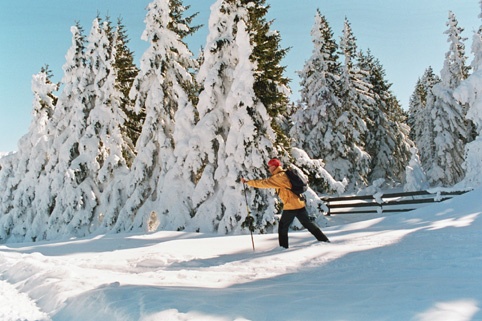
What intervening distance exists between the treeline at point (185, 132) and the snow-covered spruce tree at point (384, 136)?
131mm

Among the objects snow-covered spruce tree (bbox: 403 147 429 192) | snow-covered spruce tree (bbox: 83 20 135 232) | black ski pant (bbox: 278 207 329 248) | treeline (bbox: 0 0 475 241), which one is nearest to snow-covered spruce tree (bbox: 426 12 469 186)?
treeline (bbox: 0 0 475 241)

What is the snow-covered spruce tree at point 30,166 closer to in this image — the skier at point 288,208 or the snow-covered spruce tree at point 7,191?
the snow-covered spruce tree at point 7,191

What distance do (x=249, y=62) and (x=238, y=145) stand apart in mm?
3136

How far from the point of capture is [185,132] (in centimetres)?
1611

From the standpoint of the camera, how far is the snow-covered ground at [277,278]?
3.39m

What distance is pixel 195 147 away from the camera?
15.0 m

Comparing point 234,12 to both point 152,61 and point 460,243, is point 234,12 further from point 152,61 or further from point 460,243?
point 460,243

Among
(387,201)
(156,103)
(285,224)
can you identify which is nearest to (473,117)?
(387,201)

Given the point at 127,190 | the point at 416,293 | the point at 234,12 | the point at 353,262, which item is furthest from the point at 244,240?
the point at 127,190

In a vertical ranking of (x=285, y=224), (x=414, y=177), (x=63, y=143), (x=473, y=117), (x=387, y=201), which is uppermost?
(x=63, y=143)

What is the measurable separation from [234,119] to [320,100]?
14.9 m

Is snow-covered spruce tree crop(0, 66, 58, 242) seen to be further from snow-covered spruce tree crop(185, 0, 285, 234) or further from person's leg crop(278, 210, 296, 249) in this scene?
person's leg crop(278, 210, 296, 249)

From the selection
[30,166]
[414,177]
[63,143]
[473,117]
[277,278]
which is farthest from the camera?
[414,177]

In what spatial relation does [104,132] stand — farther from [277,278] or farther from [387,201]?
[277,278]
